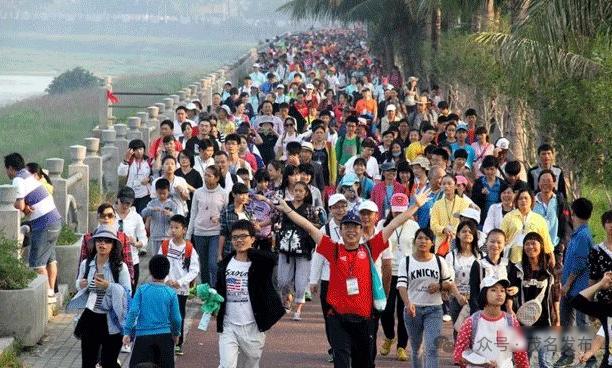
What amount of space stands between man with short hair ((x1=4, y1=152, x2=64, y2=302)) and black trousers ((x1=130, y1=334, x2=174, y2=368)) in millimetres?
3704

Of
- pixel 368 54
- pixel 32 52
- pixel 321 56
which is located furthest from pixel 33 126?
pixel 32 52

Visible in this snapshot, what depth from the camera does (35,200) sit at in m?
13.9

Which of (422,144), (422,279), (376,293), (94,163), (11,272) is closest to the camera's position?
(376,293)

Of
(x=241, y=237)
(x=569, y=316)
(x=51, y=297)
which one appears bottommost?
(x=51, y=297)

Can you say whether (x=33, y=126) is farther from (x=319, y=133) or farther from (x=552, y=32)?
(x=552, y=32)

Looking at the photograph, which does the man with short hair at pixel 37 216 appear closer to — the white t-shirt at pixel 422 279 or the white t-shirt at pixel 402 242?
the white t-shirt at pixel 402 242

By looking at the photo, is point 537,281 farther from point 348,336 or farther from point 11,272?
point 11,272

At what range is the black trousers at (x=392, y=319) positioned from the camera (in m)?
12.4

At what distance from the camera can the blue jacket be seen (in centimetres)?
1161

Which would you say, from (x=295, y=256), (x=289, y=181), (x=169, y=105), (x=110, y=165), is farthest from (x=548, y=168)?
(x=169, y=105)

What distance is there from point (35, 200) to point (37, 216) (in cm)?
15

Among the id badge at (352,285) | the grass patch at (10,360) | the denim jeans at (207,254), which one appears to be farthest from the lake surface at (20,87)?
the id badge at (352,285)

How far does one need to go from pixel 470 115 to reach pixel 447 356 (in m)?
8.96

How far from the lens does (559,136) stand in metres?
16.6
